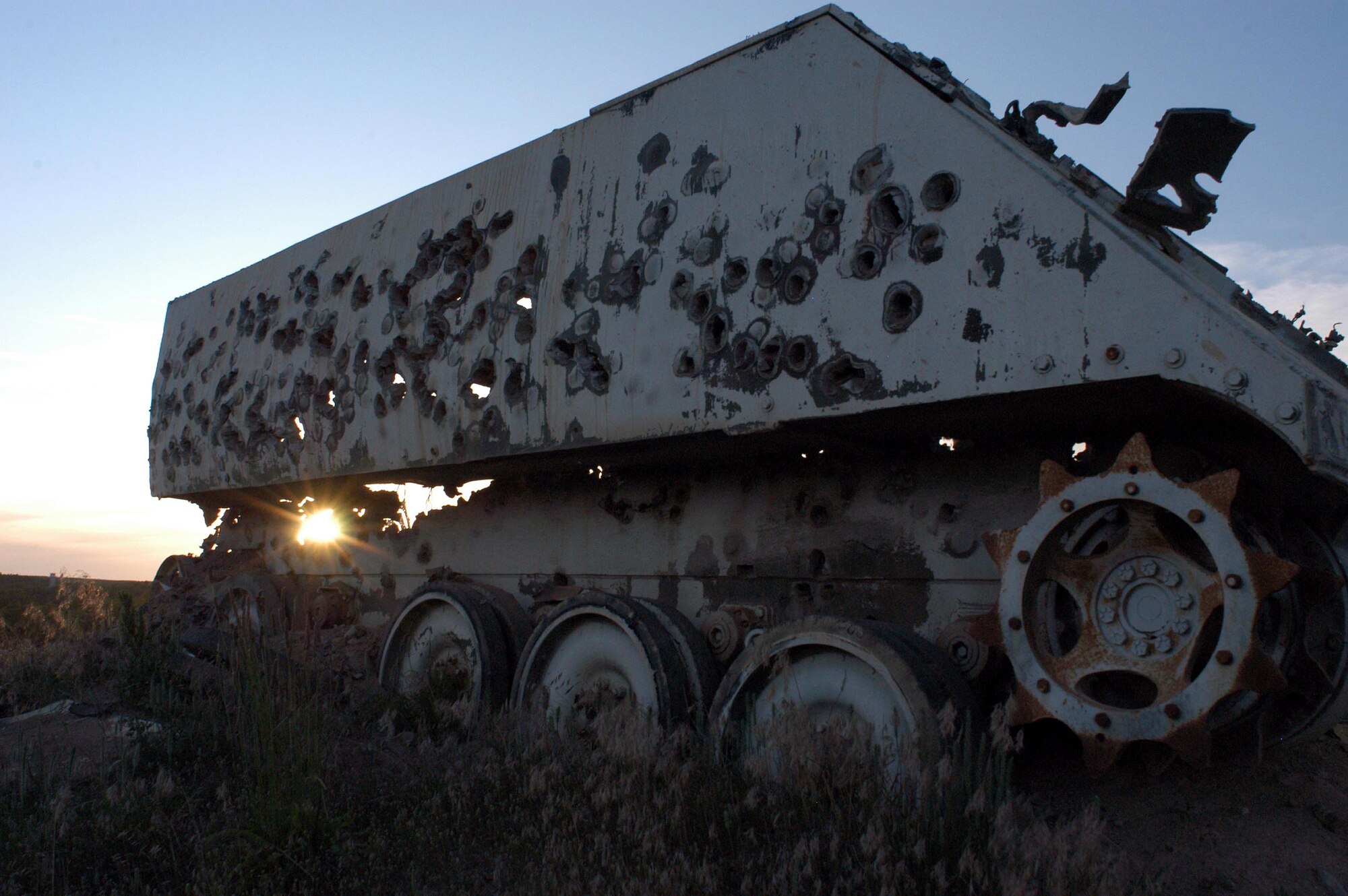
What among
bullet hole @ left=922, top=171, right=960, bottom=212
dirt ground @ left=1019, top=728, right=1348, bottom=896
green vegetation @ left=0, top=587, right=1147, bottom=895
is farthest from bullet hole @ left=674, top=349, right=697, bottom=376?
dirt ground @ left=1019, top=728, right=1348, bottom=896

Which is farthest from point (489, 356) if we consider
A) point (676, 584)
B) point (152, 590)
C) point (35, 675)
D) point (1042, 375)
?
point (152, 590)

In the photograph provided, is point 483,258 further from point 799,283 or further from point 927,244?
point 927,244

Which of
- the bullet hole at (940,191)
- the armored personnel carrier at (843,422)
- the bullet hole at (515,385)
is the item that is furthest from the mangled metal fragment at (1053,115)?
the bullet hole at (515,385)

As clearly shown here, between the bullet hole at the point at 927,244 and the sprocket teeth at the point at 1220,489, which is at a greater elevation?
the bullet hole at the point at 927,244

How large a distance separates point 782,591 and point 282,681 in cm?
240

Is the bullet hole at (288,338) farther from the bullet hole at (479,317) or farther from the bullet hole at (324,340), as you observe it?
the bullet hole at (479,317)

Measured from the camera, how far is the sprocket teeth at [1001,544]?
3840 millimetres

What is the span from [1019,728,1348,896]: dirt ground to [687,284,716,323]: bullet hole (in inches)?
95.9

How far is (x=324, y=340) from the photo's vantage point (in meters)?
7.77

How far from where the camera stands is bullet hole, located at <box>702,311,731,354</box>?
192 inches

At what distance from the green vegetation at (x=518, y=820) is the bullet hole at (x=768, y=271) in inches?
80.4

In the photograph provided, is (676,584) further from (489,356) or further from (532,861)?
(532,861)

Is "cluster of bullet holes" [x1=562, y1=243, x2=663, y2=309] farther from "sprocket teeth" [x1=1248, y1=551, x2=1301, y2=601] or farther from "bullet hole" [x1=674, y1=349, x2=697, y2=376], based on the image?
"sprocket teeth" [x1=1248, y1=551, x2=1301, y2=601]

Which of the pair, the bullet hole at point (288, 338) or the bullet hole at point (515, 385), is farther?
the bullet hole at point (288, 338)
